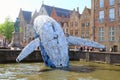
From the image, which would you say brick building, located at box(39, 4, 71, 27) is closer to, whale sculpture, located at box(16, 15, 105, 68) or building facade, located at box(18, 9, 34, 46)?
building facade, located at box(18, 9, 34, 46)

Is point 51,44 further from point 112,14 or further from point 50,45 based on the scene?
point 112,14

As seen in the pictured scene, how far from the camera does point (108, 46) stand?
49281 millimetres

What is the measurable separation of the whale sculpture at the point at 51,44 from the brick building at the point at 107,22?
23.6 meters

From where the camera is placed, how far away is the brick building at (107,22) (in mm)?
48219

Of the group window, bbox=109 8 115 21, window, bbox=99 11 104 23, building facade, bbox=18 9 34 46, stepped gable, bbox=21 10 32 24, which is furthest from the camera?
stepped gable, bbox=21 10 32 24

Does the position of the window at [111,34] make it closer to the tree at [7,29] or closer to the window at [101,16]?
the window at [101,16]

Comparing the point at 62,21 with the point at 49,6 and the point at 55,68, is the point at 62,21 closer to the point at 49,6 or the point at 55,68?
the point at 49,6

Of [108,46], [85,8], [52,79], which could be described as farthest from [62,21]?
[52,79]

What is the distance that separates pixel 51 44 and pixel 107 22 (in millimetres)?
28810

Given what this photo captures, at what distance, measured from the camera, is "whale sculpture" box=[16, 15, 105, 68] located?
75.2 ft

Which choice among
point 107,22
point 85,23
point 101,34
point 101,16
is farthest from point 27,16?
point 107,22

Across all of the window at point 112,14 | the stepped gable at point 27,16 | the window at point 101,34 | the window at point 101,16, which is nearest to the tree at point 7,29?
the stepped gable at point 27,16

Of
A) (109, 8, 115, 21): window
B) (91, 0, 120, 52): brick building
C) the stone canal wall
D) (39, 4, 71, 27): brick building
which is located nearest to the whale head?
the stone canal wall

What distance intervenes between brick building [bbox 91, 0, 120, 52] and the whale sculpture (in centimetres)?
2359
